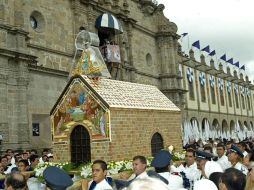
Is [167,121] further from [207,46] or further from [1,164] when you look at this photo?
[207,46]

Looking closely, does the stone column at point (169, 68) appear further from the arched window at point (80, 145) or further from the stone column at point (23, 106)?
the arched window at point (80, 145)

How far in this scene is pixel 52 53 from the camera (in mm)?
19719

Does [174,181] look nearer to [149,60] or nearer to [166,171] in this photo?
[166,171]

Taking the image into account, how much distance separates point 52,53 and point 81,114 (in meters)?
11.5

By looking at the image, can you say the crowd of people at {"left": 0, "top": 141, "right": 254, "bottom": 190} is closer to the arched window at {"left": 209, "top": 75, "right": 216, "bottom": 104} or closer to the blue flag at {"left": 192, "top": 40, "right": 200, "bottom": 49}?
the blue flag at {"left": 192, "top": 40, "right": 200, "bottom": 49}

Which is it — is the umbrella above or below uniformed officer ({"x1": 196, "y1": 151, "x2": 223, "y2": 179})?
above

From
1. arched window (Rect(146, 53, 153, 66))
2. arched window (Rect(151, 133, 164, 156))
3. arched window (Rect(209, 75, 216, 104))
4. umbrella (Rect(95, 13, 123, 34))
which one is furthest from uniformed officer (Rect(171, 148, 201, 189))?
arched window (Rect(209, 75, 216, 104))

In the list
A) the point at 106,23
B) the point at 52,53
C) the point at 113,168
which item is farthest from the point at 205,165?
the point at 106,23

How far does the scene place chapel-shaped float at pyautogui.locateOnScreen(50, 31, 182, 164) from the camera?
8.56 meters

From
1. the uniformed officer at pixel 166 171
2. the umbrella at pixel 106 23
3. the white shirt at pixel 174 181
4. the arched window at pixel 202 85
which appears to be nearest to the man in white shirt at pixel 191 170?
the uniformed officer at pixel 166 171

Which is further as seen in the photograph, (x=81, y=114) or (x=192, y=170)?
(x=81, y=114)

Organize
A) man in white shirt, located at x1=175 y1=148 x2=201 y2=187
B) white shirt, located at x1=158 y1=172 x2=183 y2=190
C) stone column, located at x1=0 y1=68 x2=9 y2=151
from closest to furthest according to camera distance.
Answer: white shirt, located at x1=158 y1=172 x2=183 y2=190, man in white shirt, located at x1=175 y1=148 x2=201 y2=187, stone column, located at x1=0 y1=68 x2=9 y2=151

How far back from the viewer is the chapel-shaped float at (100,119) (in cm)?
856

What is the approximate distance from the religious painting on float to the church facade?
7.19 metres
